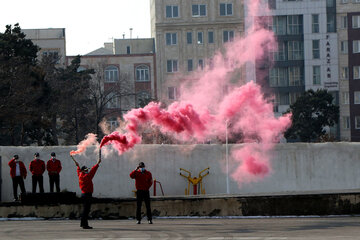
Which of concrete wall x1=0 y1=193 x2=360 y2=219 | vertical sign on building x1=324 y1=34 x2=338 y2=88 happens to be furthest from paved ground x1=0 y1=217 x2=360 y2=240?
vertical sign on building x1=324 y1=34 x2=338 y2=88

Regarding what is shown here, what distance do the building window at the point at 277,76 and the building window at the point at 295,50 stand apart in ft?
6.73

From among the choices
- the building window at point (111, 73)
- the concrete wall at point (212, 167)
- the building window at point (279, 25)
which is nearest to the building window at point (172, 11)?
the building window at point (111, 73)

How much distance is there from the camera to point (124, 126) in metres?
29.8

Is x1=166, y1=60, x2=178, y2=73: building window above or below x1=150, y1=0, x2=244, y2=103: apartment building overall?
below

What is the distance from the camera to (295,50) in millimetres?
102562

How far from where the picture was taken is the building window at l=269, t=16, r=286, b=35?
10144 centimetres

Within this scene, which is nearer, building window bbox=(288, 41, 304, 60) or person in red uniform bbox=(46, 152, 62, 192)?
person in red uniform bbox=(46, 152, 62, 192)

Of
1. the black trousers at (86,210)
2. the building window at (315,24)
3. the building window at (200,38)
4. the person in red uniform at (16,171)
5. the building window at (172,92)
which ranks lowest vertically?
the black trousers at (86,210)

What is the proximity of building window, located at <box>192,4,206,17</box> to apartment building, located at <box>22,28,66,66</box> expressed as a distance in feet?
62.6

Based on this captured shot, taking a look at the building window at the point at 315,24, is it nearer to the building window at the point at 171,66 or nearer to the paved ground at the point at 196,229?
the building window at the point at 171,66

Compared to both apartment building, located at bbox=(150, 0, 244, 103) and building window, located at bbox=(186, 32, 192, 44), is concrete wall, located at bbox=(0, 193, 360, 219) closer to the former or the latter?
apartment building, located at bbox=(150, 0, 244, 103)

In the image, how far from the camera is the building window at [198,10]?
10469 cm

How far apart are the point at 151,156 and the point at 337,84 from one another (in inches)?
2803

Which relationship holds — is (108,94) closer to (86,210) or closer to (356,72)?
(356,72)
